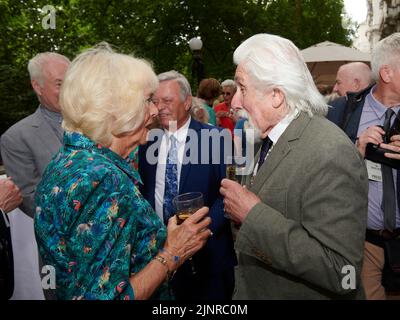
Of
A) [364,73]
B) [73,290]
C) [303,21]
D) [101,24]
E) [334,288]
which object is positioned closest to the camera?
[73,290]

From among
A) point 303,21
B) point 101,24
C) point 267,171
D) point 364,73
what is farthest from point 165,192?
point 303,21

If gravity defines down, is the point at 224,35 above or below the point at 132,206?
above

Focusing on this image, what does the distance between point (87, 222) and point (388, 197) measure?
218 cm

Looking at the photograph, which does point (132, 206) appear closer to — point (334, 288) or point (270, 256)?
point (270, 256)

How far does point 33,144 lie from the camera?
3.51 m

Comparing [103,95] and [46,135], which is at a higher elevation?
[103,95]

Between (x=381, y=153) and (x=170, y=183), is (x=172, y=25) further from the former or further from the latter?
(x=381, y=153)

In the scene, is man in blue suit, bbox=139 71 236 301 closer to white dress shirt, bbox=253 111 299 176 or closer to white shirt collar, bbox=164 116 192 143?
white shirt collar, bbox=164 116 192 143

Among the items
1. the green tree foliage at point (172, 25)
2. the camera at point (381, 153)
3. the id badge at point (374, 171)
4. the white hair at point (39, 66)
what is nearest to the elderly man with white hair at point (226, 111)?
the white hair at point (39, 66)

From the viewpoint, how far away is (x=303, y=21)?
1013 inches

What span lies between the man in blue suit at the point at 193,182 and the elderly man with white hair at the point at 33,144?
767mm

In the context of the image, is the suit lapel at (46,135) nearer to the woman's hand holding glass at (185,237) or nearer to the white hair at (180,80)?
the white hair at (180,80)

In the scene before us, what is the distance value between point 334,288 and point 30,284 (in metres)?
2.56

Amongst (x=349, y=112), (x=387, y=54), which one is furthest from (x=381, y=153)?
(x=387, y=54)
